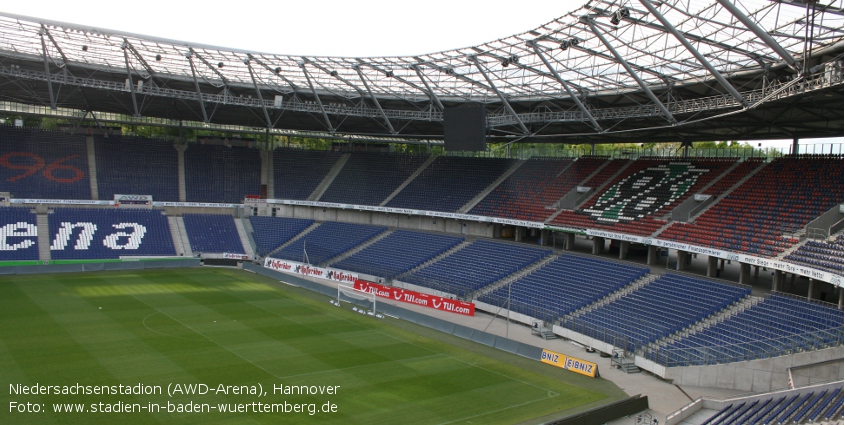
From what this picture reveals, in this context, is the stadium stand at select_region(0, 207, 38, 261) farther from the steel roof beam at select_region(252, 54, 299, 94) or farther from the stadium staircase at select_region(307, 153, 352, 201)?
the stadium staircase at select_region(307, 153, 352, 201)

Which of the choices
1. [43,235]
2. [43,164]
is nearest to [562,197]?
[43,235]

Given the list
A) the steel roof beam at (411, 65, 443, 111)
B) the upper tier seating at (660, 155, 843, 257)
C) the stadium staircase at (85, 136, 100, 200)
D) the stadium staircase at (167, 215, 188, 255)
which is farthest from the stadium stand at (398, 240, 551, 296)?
the stadium staircase at (85, 136, 100, 200)

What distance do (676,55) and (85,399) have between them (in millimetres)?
28217

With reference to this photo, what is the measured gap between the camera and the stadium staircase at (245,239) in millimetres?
52209

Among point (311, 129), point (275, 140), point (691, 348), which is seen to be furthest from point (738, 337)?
point (275, 140)

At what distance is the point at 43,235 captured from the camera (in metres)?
47.3

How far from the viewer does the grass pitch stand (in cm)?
2088

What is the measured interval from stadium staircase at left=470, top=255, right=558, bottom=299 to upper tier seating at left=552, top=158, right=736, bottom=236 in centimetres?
281

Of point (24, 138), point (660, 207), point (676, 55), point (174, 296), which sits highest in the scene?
point (676, 55)

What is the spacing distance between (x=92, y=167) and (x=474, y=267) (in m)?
34.5

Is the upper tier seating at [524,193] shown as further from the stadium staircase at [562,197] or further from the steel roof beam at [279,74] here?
the steel roof beam at [279,74]

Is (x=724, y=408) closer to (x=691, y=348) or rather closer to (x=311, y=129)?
(x=691, y=348)

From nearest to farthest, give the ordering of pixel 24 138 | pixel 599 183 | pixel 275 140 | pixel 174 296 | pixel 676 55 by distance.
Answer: pixel 676 55 < pixel 174 296 < pixel 599 183 < pixel 24 138 < pixel 275 140

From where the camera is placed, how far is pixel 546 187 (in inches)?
1934
